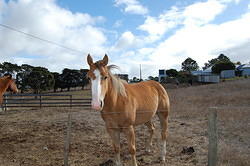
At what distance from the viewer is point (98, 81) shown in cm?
335

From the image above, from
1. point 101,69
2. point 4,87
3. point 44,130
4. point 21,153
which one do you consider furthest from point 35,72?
point 101,69

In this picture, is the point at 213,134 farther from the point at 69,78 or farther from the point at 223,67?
→ the point at 223,67

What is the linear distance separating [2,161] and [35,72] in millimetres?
30701

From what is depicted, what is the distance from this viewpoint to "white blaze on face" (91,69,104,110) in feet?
10.5

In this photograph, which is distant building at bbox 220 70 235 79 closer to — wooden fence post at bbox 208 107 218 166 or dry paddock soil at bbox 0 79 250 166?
dry paddock soil at bbox 0 79 250 166

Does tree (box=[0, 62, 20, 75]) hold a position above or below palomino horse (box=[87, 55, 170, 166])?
above

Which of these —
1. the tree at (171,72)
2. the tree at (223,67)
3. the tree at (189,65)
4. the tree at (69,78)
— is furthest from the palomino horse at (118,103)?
the tree at (189,65)

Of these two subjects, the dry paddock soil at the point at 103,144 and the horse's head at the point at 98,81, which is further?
the dry paddock soil at the point at 103,144

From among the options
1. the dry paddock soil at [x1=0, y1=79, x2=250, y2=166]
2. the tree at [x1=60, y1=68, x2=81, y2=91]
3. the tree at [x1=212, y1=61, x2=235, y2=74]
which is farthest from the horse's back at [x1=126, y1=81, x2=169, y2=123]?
the tree at [x1=212, y1=61, x2=235, y2=74]

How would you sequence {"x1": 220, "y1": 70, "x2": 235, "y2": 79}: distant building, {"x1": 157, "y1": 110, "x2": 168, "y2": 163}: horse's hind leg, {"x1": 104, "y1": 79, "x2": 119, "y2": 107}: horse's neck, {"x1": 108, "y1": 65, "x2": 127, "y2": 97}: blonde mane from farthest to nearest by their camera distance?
{"x1": 220, "y1": 70, "x2": 235, "y2": 79}: distant building → {"x1": 157, "y1": 110, "x2": 168, "y2": 163}: horse's hind leg → {"x1": 108, "y1": 65, "x2": 127, "y2": 97}: blonde mane → {"x1": 104, "y1": 79, "x2": 119, "y2": 107}: horse's neck

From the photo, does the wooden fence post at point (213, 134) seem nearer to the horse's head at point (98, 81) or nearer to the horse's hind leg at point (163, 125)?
the horse's hind leg at point (163, 125)

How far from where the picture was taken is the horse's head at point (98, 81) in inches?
127

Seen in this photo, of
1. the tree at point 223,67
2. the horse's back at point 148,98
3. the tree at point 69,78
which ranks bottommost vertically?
the horse's back at point 148,98

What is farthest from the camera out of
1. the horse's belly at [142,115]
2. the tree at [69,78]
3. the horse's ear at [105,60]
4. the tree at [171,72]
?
the tree at [171,72]
